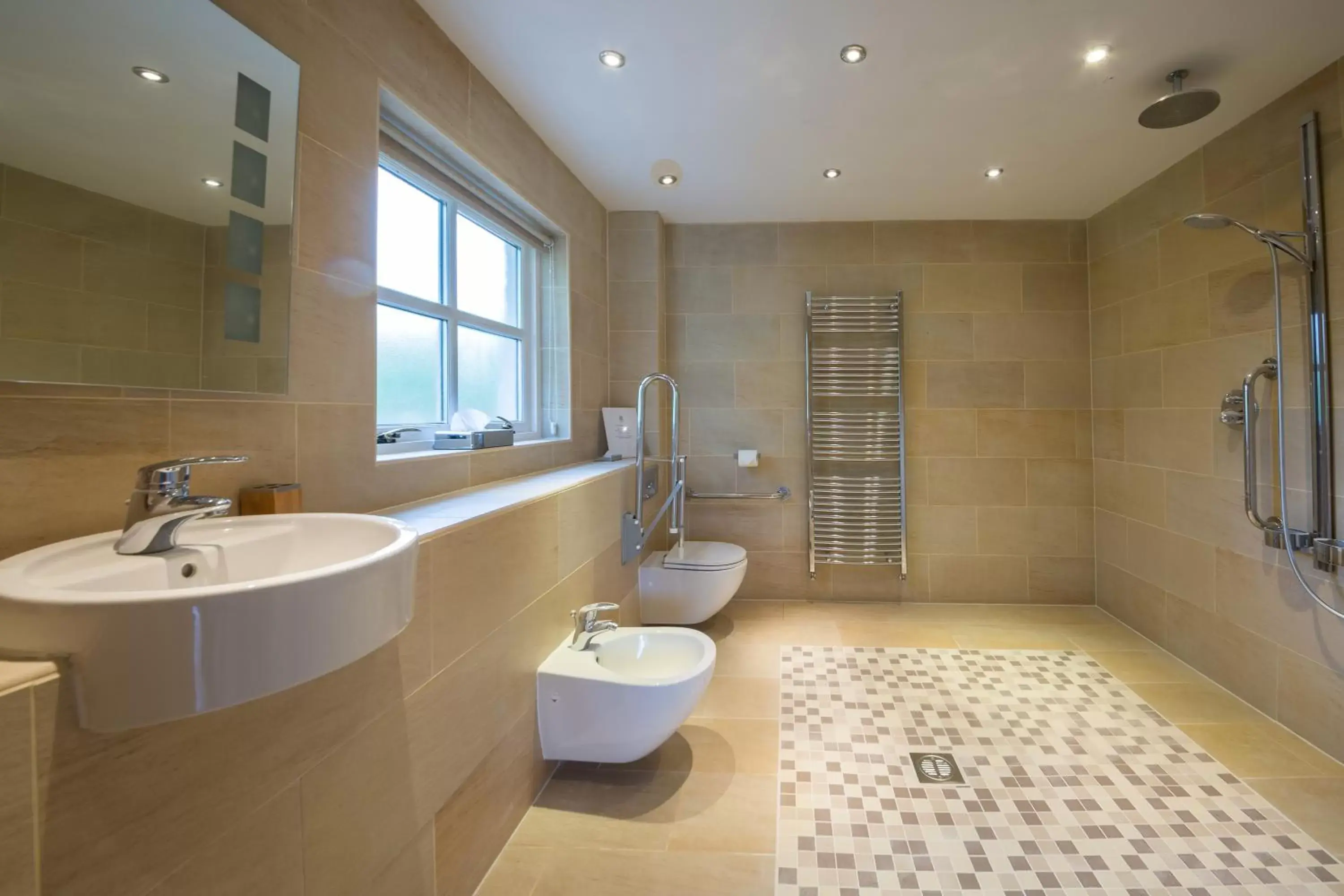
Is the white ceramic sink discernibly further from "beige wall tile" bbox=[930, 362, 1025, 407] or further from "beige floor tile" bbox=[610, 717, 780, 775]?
"beige wall tile" bbox=[930, 362, 1025, 407]

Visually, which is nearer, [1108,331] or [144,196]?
[144,196]

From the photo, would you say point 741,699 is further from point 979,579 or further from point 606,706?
point 979,579

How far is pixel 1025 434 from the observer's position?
297cm

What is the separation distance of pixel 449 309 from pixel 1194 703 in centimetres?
306

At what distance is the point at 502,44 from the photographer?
1.61 metres

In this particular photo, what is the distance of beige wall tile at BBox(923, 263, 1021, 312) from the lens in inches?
116

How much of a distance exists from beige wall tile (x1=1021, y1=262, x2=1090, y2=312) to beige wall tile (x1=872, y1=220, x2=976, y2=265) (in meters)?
0.33

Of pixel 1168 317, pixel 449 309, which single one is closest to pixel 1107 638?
pixel 1168 317

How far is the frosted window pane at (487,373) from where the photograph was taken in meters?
2.03

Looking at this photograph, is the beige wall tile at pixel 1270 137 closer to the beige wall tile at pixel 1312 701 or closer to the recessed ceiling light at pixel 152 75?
the beige wall tile at pixel 1312 701

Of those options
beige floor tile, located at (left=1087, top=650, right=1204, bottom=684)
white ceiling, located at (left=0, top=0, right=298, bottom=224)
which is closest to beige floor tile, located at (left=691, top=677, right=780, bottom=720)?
beige floor tile, located at (left=1087, top=650, right=1204, bottom=684)

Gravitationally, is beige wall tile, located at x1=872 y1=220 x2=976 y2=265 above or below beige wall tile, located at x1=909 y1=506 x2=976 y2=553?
above

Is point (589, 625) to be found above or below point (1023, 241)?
below

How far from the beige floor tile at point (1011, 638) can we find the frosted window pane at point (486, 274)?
253cm
